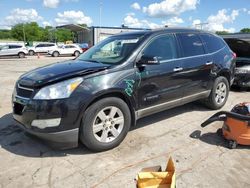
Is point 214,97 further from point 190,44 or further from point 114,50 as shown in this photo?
point 114,50

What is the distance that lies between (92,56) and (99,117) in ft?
4.81

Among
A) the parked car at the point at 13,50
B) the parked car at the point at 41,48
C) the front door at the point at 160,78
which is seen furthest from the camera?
the parked car at the point at 41,48

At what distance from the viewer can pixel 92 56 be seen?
4574 mm

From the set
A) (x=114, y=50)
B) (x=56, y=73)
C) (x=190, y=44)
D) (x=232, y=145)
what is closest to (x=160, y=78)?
(x=114, y=50)

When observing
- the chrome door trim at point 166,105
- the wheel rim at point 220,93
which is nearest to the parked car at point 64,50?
the wheel rim at point 220,93

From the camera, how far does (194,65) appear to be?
4754 mm

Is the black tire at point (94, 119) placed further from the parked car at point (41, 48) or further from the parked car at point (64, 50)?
the parked car at point (41, 48)

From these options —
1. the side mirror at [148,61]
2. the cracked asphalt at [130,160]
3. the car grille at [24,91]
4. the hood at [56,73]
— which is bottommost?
the cracked asphalt at [130,160]

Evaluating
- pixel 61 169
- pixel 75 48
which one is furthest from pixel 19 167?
pixel 75 48

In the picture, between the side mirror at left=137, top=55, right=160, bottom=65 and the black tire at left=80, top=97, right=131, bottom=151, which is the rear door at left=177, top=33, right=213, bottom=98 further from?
the black tire at left=80, top=97, right=131, bottom=151

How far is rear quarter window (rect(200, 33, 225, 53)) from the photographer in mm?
5239

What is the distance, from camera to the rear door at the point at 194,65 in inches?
183

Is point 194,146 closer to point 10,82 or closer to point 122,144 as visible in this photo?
point 122,144

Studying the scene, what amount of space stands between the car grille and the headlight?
18 centimetres
